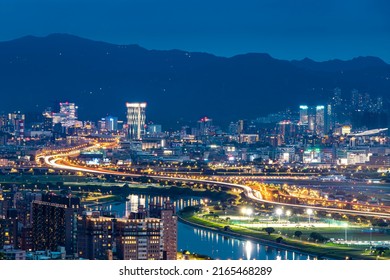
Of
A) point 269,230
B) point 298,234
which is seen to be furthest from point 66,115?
point 298,234

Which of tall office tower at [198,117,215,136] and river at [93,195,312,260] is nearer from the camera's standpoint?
river at [93,195,312,260]

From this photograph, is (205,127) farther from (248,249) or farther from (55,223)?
(55,223)

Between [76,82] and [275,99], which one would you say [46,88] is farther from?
[275,99]

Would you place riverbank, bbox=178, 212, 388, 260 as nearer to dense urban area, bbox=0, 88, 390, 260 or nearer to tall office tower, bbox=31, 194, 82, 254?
dense urban area, bbox=0, 88, 390, 260

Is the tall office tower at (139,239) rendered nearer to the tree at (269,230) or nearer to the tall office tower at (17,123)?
the tree at (269,230)

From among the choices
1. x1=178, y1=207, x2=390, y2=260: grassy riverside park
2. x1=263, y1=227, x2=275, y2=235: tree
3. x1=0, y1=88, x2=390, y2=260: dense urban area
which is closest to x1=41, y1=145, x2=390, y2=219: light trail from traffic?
x1=0, y1=88, x2=390, y2=260: dense urban area

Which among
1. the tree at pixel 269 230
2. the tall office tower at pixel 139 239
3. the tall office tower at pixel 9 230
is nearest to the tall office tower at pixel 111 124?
the tree at pixel 269 230
